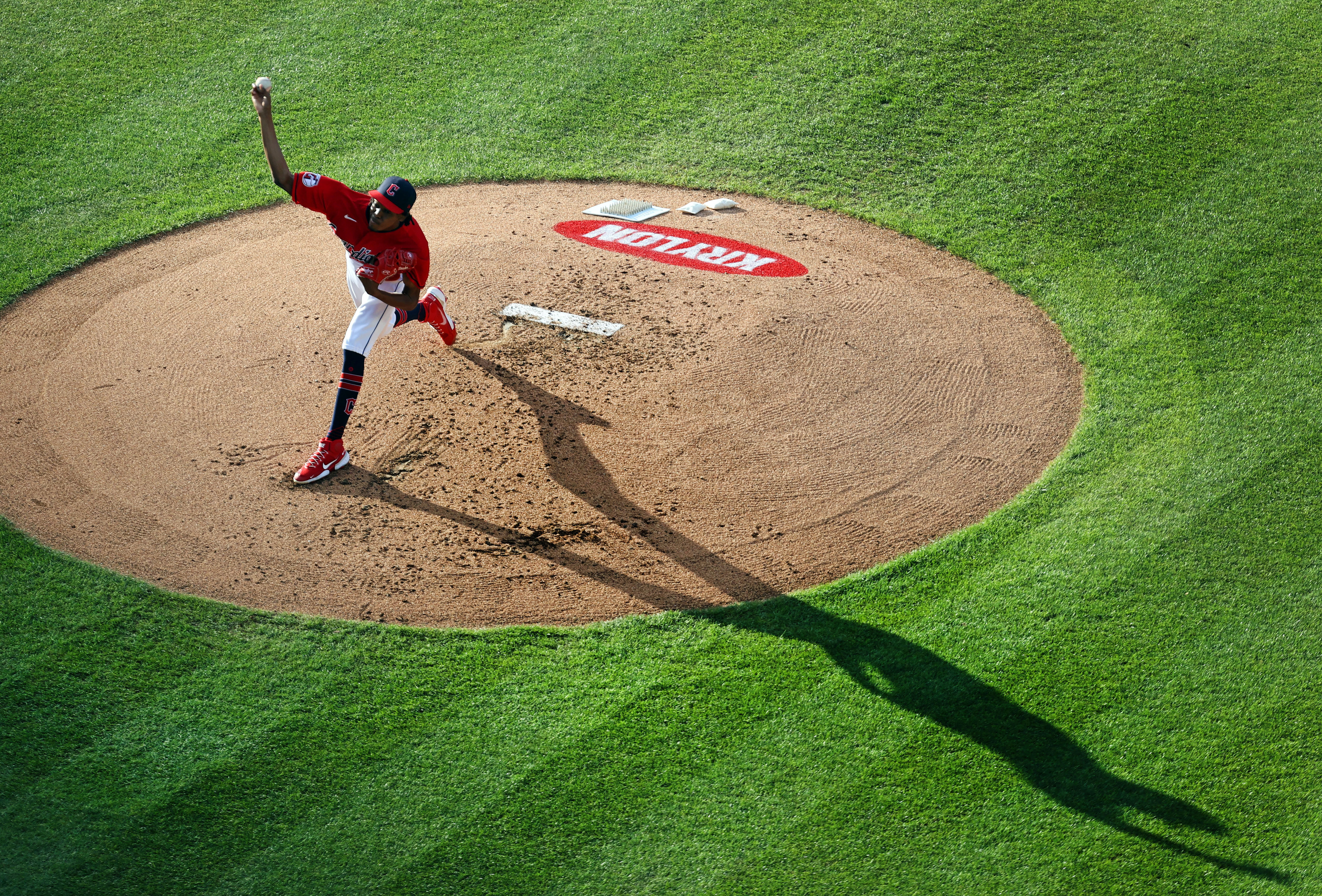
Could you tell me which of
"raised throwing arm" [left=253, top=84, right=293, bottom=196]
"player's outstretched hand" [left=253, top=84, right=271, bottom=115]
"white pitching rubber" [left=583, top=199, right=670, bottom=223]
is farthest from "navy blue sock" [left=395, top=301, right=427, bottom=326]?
"white pitching rubber" [left=583, top=199, right=670, bottom=223]

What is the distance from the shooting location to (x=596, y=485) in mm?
7230

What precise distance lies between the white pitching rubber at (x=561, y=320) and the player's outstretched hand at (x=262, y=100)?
8.72 feet

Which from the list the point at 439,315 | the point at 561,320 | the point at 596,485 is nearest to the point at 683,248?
the point at 561,320

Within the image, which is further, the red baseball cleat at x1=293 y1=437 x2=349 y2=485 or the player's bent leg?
the player's bent leg

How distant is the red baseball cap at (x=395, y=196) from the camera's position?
6984 millimetres

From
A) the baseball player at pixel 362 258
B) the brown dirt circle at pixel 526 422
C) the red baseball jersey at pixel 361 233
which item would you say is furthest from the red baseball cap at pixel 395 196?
the brown dirt circle at pixel 526 422

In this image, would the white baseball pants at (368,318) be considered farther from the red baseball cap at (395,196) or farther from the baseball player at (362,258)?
the red baseball cap at (395,196)

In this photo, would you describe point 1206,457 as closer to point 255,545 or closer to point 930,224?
point 930,224

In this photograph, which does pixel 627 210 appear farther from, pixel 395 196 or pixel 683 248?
pixel 395 196

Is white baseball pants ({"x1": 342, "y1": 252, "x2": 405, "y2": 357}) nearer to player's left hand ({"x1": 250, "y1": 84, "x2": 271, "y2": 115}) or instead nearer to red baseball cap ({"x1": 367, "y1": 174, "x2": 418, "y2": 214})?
red baseball cap ({"x1": 367, "y1": 174, "x2": 418, "y2": 214})

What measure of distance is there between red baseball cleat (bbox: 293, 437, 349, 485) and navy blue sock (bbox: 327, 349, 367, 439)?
0.05 metres

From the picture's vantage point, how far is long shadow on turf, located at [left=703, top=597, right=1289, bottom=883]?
16.5 ft

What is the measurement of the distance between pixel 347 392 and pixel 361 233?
1069 millimetres

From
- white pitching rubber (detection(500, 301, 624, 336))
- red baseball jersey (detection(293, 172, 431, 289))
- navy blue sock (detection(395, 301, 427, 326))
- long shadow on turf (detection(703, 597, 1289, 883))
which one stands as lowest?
long shadow on turf (detection(703, 597, 1289, 883))
